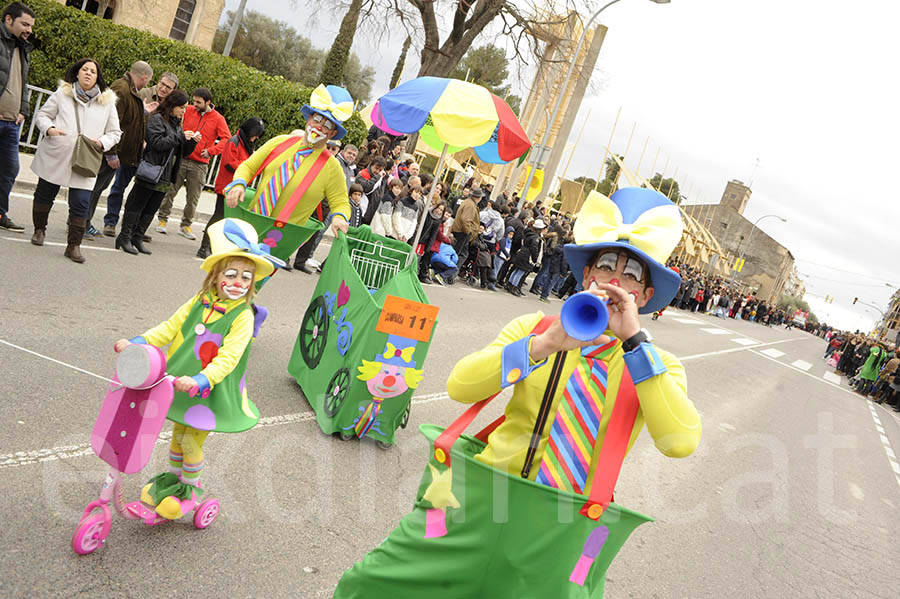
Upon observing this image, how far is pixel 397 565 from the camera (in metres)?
2.21

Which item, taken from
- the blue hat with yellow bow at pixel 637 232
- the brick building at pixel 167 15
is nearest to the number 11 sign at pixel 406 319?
the blue hat with yellow bow at pixel 637 232

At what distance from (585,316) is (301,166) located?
4.65 metres

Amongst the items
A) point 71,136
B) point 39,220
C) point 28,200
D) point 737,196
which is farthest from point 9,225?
point 737,196

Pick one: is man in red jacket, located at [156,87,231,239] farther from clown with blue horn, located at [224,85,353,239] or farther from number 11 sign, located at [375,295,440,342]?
number 11 sign, located at [375,295,440,342]

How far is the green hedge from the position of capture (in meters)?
14.9

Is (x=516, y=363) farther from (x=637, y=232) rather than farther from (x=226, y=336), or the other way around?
(x=226, y=336)

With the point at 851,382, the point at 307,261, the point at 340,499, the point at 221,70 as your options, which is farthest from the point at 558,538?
the point at 851,382

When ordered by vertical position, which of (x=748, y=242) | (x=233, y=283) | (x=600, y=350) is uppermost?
(x=748, y=242)

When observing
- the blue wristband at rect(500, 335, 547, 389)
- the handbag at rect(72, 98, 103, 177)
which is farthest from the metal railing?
the blue wristband at rect(500, 335, 547, 389)

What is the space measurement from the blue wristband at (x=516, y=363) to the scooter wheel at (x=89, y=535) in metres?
2.05

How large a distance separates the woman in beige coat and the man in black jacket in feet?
0.91

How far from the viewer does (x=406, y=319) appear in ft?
17.2

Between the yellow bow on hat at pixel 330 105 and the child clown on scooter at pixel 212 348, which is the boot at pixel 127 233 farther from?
the child clown on scooter at pixel 212 348

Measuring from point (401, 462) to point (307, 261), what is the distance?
6.65 meters
